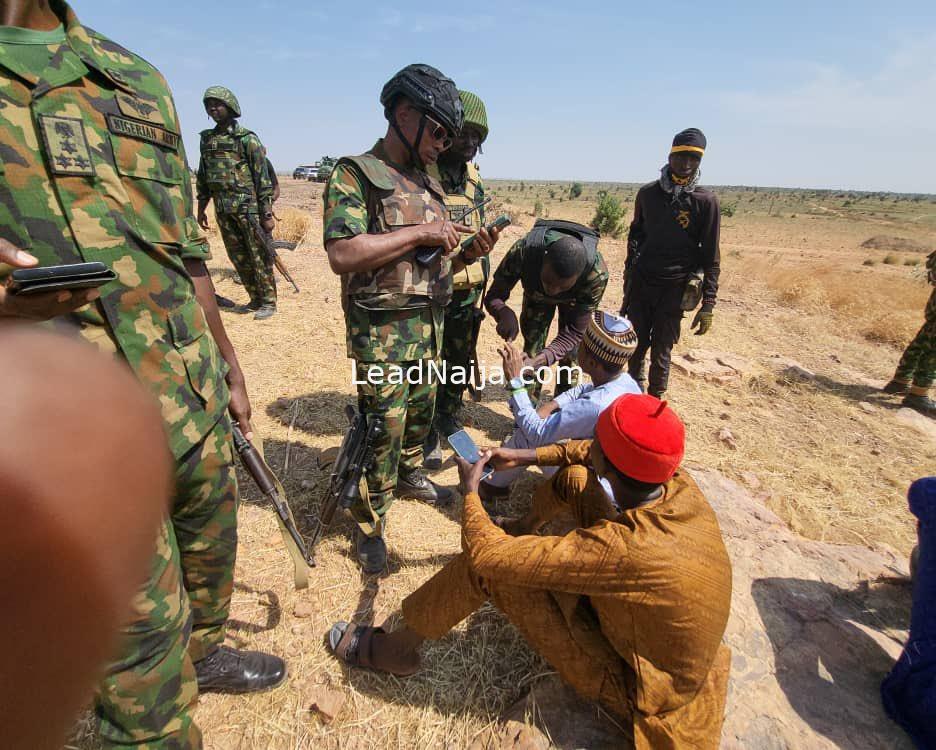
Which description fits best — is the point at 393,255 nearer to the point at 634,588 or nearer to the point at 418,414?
the point at 418,414

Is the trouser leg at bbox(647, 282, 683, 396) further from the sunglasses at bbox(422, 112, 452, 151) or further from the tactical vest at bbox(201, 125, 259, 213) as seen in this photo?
the tactical vest at bbox(201, 125, 259, 213)

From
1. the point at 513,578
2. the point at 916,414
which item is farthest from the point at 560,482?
the point at 916,414

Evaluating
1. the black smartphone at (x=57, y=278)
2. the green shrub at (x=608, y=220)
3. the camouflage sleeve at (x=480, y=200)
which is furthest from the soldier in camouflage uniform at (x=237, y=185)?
the green shrub at (x=608, y=220)

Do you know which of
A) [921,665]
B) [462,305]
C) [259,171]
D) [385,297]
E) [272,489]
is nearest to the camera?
[921,665]

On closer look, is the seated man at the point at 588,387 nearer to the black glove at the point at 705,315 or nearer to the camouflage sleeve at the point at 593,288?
the camouflage sleeve at the point at 593,288

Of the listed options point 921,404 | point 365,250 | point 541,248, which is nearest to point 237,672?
point 365,250

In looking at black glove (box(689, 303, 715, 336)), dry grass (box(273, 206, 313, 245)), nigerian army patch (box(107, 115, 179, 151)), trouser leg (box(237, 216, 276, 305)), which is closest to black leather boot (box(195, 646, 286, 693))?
nigerian army patch (box(107, 115, 179, 151))

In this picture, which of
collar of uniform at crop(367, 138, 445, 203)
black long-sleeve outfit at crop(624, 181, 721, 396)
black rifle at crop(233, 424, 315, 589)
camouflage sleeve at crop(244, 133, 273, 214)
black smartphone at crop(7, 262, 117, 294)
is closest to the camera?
black smartphone at crop(7, 262, 117, 294)

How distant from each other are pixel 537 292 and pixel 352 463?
2.10m

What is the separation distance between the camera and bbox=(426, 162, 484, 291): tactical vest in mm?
2895

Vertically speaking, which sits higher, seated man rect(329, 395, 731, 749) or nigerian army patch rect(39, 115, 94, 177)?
nigerian army patch rect(39, 115, 94, 177)

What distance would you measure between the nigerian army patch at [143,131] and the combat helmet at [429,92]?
1.05 meters

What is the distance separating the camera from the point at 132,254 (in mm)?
1381

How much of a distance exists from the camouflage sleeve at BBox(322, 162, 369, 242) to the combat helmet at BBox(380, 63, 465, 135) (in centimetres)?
41
